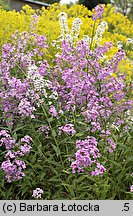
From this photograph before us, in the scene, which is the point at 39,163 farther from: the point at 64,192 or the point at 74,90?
the point at 74,90

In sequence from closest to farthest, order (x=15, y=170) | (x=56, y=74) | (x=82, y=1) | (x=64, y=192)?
(x=15, y=170) → (x=64, y=192) → (x=56, y=74) → (x=82, y=1)

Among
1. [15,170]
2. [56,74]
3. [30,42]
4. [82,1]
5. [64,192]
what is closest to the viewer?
[15,170]

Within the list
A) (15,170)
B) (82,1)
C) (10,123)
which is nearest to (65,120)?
(10,123)

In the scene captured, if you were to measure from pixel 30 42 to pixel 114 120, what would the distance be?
1.66 m

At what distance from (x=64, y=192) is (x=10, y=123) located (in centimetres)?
57

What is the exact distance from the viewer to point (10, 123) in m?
2.76

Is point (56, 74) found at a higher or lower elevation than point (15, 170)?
higher

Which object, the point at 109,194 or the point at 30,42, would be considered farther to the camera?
the point at 30,42

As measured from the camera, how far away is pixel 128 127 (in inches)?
120

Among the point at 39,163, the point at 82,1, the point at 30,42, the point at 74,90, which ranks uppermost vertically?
the point at 82,1

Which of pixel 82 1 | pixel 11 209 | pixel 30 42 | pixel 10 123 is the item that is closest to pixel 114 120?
pixel 10 123

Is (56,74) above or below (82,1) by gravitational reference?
below

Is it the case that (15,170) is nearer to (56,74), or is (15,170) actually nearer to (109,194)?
(109,194)

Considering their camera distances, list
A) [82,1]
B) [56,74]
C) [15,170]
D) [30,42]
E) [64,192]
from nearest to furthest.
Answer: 1. [15,170]
2. [64,192]
3. [56,74]
4. [30,42]
5. [82,1]
